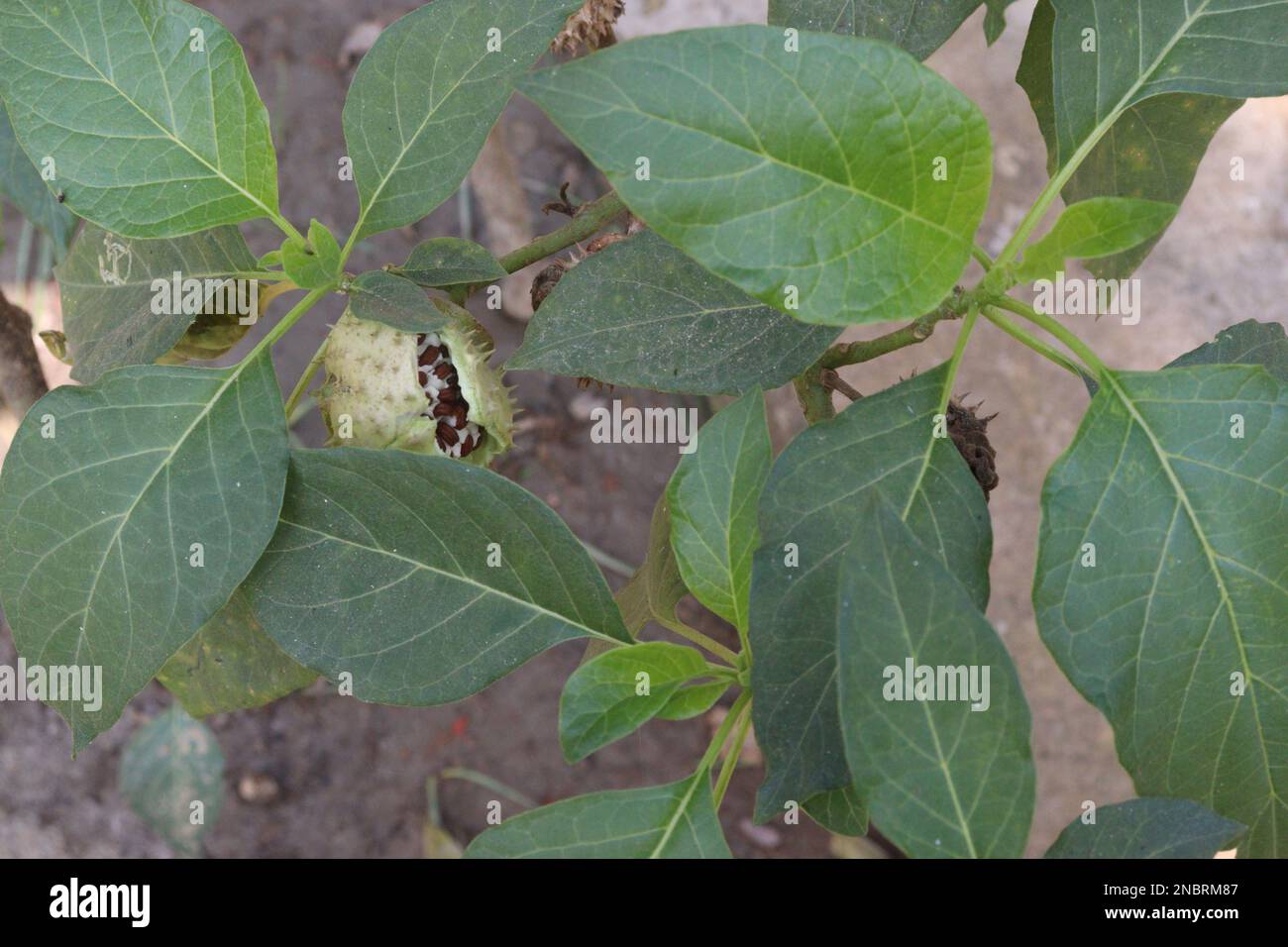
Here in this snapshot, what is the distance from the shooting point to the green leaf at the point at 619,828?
75cm

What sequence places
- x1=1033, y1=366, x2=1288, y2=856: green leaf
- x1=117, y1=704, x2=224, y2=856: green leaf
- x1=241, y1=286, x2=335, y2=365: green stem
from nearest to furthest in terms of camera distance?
1. x1=1033, y1=366, x2=1288, y2=856: green leaf
2. x1=241, y1=286, x2=335, y2=365: green stem
3. x1=117, y1=704, x2=224, y2=856: green leaf

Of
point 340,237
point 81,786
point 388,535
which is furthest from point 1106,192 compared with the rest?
point 81,786

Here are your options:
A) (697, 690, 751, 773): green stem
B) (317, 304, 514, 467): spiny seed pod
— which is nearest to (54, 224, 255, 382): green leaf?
(317, 304, 514, 467): spiny seed pod

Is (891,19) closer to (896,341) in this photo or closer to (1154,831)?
(896,341)

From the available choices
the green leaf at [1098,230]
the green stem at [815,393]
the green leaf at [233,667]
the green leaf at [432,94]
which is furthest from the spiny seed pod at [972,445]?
the green leaf at [233,667]

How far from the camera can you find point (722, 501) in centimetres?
81

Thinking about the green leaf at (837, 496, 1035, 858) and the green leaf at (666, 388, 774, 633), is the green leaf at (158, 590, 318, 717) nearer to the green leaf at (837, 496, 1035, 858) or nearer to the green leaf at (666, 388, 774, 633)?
the green leaf at (666, 388, 774, 633)

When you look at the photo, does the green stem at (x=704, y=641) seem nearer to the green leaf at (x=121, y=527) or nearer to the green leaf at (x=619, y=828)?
the green leaf at (x=619, y=828)

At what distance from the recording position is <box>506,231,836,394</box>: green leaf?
0.81 m

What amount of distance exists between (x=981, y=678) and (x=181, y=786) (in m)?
1.43

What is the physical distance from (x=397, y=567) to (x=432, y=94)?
13.9 inches

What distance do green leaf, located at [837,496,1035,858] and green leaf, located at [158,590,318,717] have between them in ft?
1.69

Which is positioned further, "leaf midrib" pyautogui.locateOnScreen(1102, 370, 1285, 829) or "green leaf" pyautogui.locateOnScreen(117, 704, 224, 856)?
"green leaf" pyautogui.locateOnScreen(117, 704, 224, 856)
